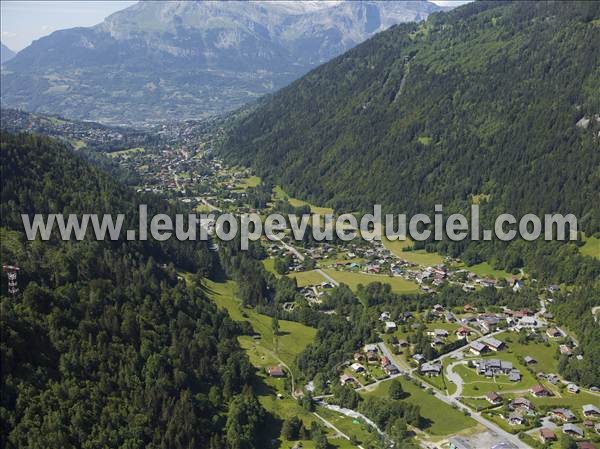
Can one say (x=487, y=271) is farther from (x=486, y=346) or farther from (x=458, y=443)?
(x=458, y=443)

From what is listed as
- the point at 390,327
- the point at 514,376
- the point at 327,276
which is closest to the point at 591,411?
the point at 514,376

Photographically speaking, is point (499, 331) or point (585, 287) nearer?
point (499, 331)

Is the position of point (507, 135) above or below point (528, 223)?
above

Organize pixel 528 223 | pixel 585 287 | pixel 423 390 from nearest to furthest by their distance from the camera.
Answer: pixel 423 390, pixel 585 287, pixel 528 223

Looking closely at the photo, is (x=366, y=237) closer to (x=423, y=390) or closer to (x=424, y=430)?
(x=423, y=390)

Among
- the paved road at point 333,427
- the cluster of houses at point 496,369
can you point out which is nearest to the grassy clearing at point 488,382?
the cluster of houses at point 496,369

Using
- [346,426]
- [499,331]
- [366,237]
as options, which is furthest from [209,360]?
[366,237]

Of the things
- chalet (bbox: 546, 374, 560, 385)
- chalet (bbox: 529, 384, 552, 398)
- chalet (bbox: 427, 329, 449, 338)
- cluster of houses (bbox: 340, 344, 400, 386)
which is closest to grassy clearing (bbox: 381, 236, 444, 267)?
chalet (bbox: 427, 329, 449, 338)
